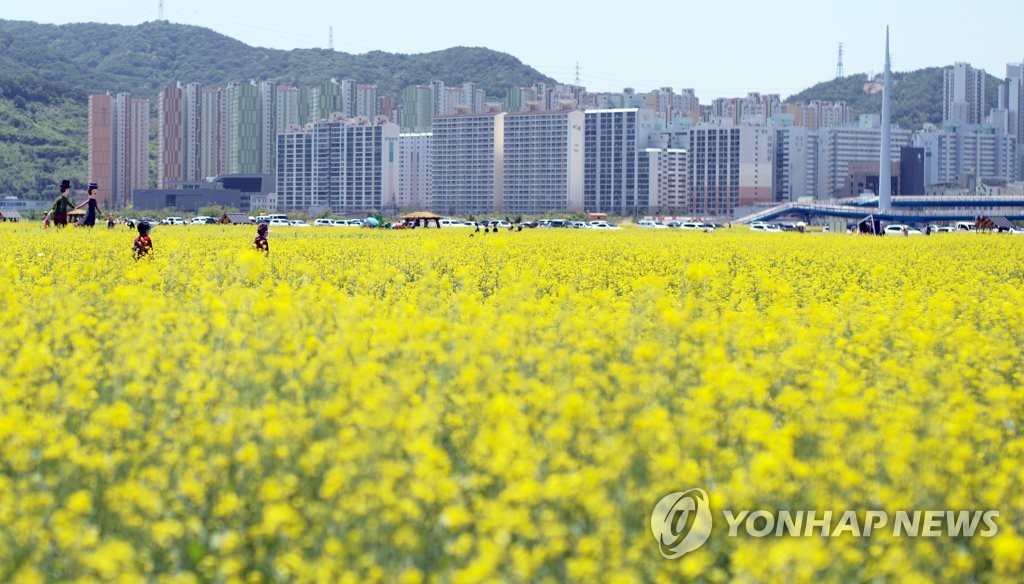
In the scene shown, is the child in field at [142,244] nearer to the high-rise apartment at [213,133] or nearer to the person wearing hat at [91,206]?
the person wearing hat at [91,206]

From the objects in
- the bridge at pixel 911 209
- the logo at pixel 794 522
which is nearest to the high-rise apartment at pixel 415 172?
the bridge at pixel 911 209

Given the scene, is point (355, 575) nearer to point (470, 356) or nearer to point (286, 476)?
point (286, 476)

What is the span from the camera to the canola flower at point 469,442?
181 inches

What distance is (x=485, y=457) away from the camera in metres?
5.36

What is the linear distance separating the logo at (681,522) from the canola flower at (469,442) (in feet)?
0.18

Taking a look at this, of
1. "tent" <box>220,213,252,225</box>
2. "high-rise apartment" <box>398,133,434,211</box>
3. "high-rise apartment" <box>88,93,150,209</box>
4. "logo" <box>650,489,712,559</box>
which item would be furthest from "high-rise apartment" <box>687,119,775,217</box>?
"logo" <box>650,489,712,559</box>

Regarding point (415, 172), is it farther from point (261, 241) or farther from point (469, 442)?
point (469, 442)

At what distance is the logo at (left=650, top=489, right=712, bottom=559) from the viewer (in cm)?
495

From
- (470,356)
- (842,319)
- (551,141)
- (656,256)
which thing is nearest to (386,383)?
(470,356)

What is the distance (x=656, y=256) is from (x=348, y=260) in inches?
222

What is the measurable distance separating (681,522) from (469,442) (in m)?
1.27

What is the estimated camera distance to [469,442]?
5980mm

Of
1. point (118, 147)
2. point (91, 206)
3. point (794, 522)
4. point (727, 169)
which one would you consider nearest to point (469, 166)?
point (727, 169)

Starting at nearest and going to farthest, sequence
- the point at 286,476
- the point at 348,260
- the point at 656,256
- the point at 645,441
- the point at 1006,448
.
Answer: the point at 286,476 → the point at 645,441 → the point at 1006,448 → the point at 348,260 → the point at 656,256
